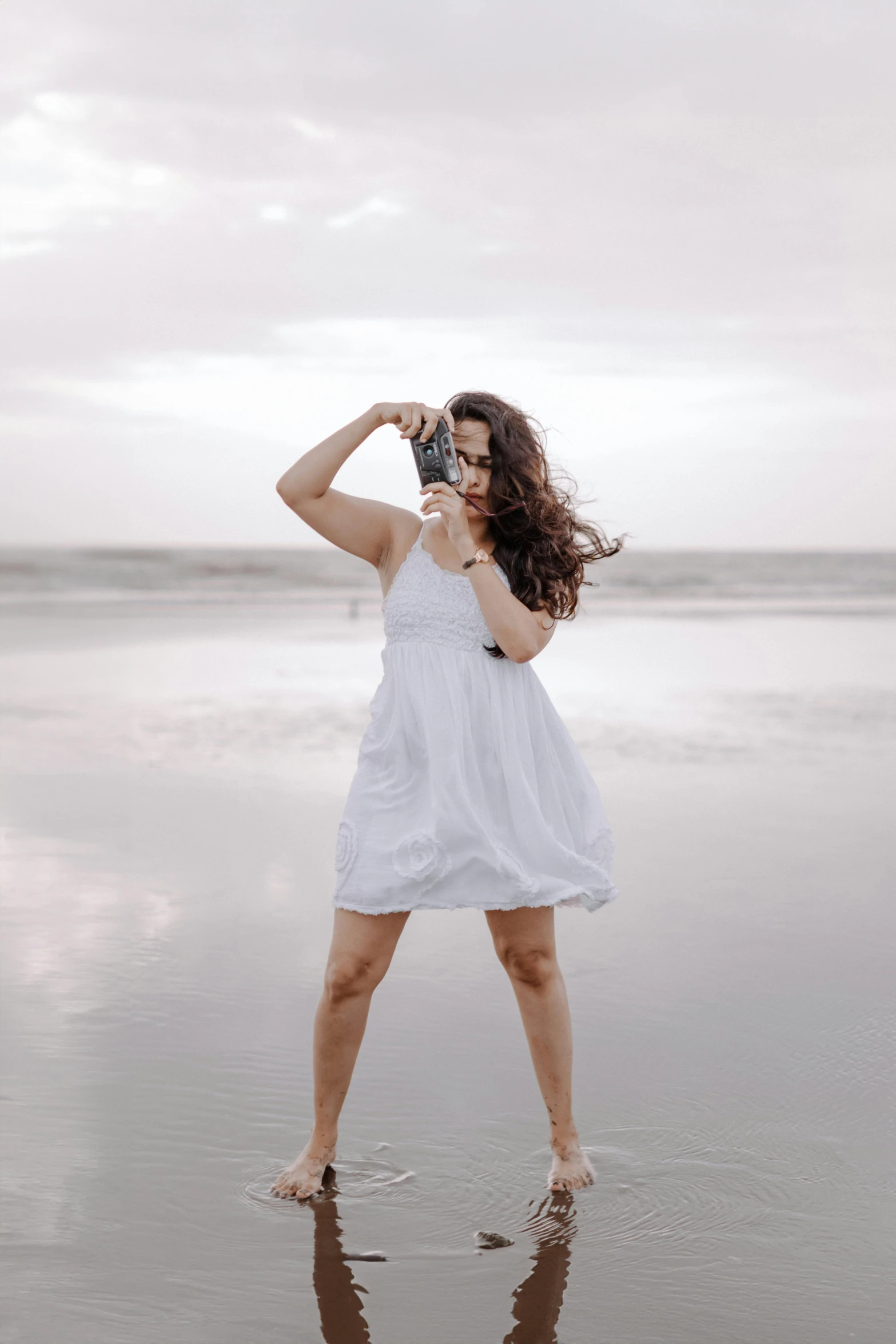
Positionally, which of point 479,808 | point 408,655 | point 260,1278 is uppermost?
point 408,655

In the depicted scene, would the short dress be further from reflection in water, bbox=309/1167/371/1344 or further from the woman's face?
reflection in water, bbox=309/1167/371/1344

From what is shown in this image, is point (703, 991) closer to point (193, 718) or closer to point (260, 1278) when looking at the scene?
point (260, 1278)

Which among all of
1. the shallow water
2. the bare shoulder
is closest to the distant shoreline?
the shallow water

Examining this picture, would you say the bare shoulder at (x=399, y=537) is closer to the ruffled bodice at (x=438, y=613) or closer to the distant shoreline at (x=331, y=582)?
the ruffled bodice at (x=438, y=613)

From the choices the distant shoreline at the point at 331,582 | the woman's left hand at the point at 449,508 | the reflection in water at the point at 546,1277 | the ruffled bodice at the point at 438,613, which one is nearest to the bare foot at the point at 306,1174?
the reflection in water at the point at 546,1277

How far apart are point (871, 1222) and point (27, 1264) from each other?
1.74 metres

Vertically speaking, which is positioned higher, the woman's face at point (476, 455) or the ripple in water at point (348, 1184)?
the woman's face at point (476, 455)

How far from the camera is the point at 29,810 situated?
6578 mm

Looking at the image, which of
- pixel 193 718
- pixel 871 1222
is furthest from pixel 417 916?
pixel 193 718

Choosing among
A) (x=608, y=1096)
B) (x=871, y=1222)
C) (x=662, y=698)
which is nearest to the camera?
(x=871, y=1222)

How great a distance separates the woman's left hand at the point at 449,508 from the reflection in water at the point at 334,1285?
4.96 feet

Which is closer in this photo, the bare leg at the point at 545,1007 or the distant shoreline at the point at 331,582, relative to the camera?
the bare leg at the point at 545,1007

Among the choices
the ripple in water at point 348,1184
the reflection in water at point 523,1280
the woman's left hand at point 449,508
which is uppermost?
the woman's left hand at point 449,508

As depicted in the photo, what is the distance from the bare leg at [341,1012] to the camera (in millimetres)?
3057
